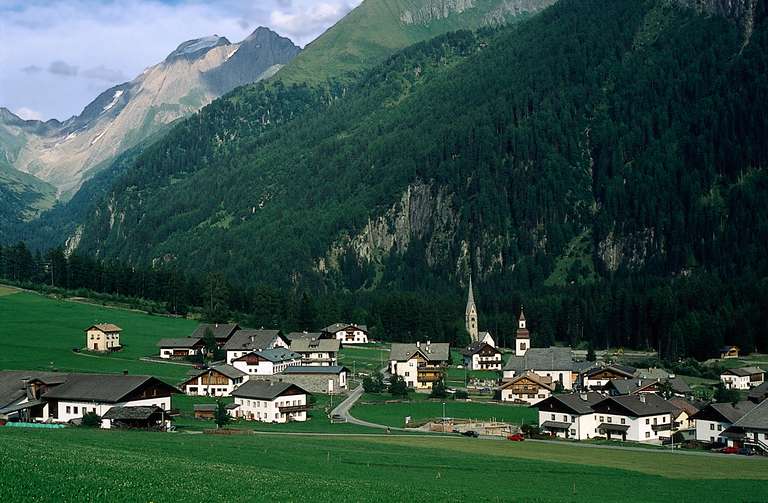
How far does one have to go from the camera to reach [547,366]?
144375 millimetres

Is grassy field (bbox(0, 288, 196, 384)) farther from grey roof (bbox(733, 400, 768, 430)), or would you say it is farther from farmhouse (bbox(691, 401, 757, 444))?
grey roof (bbox(733, 400, 768, 430))

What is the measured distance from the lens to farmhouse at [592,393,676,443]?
94.2m

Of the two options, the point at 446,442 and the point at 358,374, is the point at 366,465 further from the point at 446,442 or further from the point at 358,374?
the point at 358,374

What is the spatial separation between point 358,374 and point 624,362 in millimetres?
47396

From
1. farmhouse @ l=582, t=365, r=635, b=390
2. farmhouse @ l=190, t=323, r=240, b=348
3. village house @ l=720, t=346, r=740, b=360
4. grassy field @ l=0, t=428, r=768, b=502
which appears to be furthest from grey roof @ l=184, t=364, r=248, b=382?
village house @ l=720, t=346, r=740, b=360

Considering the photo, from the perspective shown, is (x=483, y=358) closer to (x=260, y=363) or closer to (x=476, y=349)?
(x=476, y=349)

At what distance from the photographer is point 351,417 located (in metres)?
101

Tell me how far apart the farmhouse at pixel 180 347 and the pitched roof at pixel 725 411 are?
2969 inches

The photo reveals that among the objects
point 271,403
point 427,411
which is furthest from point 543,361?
point 271,403

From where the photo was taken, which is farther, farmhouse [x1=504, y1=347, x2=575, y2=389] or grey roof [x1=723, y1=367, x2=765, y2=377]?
farmhouse [x1=504, y1=347, x2=575, y2=389]

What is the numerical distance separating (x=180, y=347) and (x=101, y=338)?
1110 centimetres

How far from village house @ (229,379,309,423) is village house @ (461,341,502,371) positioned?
63040 mm

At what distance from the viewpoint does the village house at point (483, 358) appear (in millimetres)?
162375

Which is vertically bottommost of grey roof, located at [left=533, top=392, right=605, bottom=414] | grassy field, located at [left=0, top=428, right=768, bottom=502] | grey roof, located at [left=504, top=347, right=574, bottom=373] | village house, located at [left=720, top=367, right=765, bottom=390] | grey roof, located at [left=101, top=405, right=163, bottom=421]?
grassy field, located at [left=0, top=428, right=768, bottom=502]
